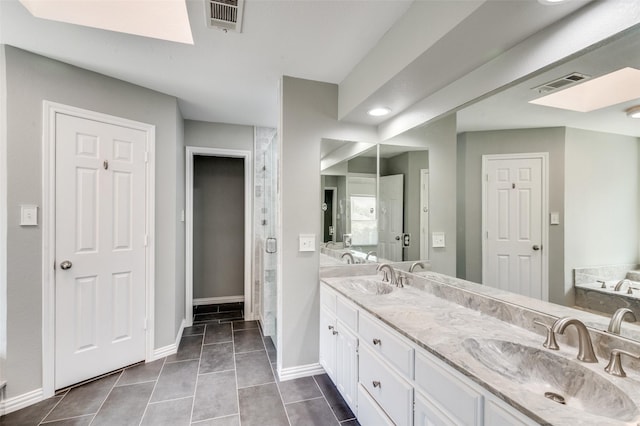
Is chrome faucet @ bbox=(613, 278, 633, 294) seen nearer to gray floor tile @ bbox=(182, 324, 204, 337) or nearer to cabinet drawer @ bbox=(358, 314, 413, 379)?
cabinet drawer @ bbox=(358, 314, 413, 379)

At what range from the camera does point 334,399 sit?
2100 mm

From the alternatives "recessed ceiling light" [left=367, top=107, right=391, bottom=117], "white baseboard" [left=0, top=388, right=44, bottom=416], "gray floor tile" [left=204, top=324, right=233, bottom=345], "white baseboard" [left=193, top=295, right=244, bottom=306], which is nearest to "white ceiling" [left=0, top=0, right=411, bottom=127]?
"recessed ceiling light" [left=367, top=107, right=391, bottom=117]

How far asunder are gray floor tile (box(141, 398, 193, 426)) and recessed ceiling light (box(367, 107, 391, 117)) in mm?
2525

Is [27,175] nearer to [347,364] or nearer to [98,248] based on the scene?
[98,248]

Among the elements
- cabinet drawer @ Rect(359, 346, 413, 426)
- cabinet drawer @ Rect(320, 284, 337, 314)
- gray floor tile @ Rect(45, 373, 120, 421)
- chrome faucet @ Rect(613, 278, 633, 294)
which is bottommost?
gray floor tile @ Rect(45, 373, 120, 421)

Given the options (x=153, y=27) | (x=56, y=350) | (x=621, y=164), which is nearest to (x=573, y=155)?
(x=621, y=164)

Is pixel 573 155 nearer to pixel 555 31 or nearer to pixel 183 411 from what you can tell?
pixel 555 31

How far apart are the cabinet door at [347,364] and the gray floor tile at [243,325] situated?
1.78 m

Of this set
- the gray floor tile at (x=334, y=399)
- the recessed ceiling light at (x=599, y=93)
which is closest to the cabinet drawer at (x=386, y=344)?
the gray floor tile at (x=334, y=399)

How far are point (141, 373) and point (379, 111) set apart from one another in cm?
295

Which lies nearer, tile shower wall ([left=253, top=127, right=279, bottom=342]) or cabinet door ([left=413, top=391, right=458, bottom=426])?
cabinet door ([left=413, top=391, right=458, bottom=426])

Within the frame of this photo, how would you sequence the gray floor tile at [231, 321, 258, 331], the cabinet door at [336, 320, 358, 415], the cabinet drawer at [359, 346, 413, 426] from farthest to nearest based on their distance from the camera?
the gray floor tile at [231, 321, 258, 331]
the cabinet door at [336, 320, 358, 415]
the cabinet drawer at [359, 346, 413, 426]

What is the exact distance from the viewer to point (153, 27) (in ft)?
6.12

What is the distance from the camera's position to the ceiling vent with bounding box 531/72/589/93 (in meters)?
1.16
